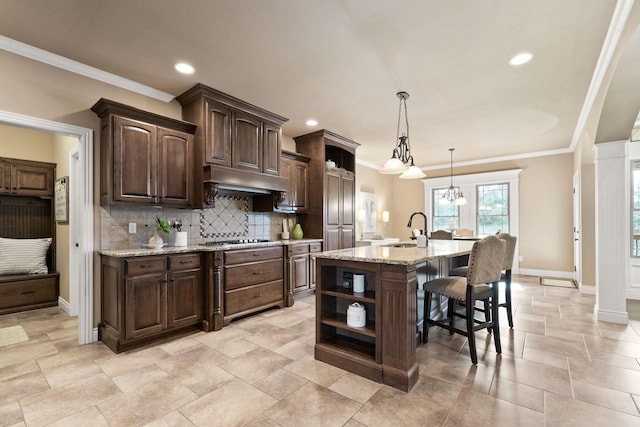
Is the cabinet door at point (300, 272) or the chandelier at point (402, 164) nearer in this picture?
the chandelier at point (402, 164)

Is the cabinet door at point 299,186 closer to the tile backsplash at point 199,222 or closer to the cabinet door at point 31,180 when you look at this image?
the tile backsplash at point 199,222

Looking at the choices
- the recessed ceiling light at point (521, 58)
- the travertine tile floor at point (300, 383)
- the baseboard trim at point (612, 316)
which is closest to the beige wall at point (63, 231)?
the travertine tile floor at point (300, 383)

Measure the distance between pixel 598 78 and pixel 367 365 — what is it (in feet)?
12.1

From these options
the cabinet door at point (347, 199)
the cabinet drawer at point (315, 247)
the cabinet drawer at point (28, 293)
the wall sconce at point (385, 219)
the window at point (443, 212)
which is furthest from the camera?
the wall sconce at point (385, 219)

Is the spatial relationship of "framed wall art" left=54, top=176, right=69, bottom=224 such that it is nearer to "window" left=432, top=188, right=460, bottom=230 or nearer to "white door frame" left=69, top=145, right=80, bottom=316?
"white door frame" left=69, top=145, right=80, bottom=316

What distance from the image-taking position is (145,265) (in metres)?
2.86

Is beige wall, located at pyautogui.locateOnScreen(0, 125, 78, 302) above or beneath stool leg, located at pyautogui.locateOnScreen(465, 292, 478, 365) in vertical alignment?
above

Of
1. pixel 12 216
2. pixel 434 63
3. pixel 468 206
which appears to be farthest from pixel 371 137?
pixel 12 216

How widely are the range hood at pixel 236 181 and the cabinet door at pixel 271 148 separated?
0.12 meters

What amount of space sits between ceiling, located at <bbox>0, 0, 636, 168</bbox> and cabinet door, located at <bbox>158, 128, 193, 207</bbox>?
1.91ft

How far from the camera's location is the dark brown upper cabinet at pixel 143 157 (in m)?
2.92

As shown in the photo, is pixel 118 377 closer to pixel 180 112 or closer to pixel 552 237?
pixel 180 112

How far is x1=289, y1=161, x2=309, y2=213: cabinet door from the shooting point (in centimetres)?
495

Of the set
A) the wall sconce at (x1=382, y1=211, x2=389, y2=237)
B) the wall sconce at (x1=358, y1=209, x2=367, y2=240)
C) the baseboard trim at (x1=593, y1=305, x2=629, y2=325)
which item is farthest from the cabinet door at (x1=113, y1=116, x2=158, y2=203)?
the wall sconce at (x1=382, y1=211, x2=389, y2=237)
